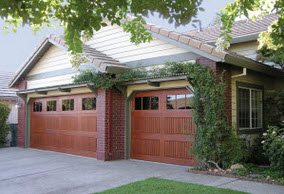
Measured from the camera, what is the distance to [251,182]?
9000 mm

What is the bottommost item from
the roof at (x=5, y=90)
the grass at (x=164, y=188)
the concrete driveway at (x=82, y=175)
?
the concrete driveway at (x=82, y=175)

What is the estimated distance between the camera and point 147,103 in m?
13.0

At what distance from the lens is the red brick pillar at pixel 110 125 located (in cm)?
1311

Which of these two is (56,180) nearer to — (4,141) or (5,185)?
(5,185)

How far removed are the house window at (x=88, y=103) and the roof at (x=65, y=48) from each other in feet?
5.71

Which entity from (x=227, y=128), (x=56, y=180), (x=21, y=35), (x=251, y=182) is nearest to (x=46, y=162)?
(x=56, y=180)

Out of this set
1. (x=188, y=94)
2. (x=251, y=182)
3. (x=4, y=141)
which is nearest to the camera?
(x=251, y=182)

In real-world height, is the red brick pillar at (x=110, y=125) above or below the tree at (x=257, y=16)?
below

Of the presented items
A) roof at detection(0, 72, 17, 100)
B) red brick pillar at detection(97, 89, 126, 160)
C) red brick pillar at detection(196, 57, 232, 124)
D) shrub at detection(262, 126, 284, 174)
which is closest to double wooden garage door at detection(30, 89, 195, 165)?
red brick pillar at detection(97, 89, 126, 160)

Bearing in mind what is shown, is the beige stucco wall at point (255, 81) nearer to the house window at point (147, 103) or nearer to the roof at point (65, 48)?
the house window at point (147, 103)

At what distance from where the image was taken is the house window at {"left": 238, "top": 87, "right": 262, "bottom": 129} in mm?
11953

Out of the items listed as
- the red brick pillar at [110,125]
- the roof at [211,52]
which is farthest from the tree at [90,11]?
the red brick pillar at [110,125]

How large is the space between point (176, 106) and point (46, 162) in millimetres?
4936

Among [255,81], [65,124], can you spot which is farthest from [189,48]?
[65,124]
